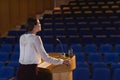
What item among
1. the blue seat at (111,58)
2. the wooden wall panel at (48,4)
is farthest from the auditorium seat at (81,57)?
the wooden wall panel at (48,4)

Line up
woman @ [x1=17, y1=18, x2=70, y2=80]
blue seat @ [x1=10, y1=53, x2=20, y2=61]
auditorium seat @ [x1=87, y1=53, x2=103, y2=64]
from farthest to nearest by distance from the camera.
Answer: blue seat @ [x1=10, y1=53, x2=20, y2=61]
auditorium seat @ [x1=87, y1=53, x2=103, y2=64]
woman @ [x1=17, y1=18, x2=70, y2=80]

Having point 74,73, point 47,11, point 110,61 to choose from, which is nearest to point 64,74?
point 74,73

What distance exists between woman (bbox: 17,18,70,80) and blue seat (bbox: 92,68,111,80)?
6.09ft

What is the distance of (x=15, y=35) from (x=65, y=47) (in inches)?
52.3

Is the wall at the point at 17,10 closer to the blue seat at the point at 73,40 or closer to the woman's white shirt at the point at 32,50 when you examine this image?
the blue seat at the point at 73,40

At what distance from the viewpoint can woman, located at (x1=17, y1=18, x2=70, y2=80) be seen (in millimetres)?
2045

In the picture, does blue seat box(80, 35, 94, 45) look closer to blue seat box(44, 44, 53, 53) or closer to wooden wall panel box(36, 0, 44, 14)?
blue seat box(44, 44, 53, 53)

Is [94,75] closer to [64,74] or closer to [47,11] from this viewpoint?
[64,74]

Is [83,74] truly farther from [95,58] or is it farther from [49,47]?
[49,47]

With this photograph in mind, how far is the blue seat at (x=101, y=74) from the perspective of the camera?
385cm

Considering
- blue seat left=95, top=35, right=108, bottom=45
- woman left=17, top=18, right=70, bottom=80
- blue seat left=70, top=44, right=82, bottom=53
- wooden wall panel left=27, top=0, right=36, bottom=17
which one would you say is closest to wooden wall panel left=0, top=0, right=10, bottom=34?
wooden wall panel left=27, top=0, right=36, bottom=17

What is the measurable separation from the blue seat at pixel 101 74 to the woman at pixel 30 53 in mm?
1857

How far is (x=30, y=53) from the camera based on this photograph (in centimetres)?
205

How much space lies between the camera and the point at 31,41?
206 cm
